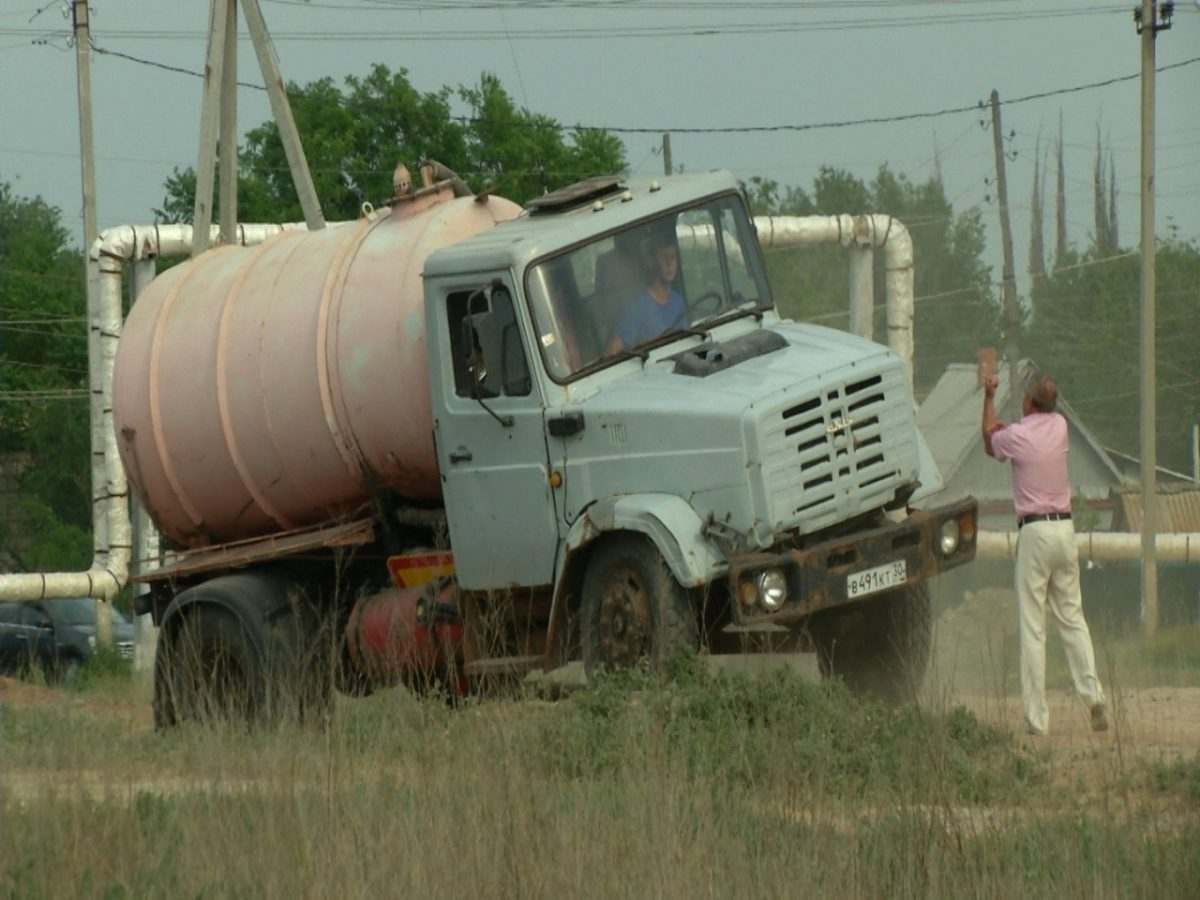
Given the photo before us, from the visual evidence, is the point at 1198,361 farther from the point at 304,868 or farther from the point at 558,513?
the point at 304,868

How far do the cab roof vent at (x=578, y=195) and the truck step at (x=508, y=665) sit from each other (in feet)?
8.23

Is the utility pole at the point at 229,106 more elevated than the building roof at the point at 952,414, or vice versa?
the utility pole at the point at 229,106

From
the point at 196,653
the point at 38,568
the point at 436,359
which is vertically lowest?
the point at 38,568

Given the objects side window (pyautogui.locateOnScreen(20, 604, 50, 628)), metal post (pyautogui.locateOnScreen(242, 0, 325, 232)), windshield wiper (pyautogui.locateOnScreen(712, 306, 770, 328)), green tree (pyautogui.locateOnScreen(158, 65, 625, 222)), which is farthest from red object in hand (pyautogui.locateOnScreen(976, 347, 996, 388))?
green tree (pyautogui.locateOnScreen(158, 65, 625, 222))

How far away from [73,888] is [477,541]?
5389 millimetres

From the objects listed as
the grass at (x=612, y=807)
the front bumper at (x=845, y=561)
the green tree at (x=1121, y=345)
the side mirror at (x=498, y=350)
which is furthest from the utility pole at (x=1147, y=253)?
the green tree at (x=1121, y=345)

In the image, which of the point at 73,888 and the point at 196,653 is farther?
the point at 196,653

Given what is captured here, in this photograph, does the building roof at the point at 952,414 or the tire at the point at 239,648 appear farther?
the building roof at the point at 952,414

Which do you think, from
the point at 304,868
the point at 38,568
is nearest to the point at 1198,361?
the point at 38,568

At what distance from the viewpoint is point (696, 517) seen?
37.7ft

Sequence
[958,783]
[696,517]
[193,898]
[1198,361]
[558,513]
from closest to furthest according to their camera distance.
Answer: [193,898], [958,783], [696,517], [558,513], [1198,361]

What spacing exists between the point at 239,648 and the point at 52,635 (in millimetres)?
10417

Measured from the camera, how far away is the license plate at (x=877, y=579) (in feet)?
37.8

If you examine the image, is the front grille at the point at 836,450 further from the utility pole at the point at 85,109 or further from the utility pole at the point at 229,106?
the utility pole at the point at 85,109
